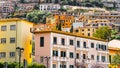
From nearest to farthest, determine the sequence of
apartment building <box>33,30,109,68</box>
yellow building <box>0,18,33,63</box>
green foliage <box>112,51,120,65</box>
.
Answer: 1. apartment building <box>33,30,109,68</box>
2. yellow building <box>0,18,33,63</box>
3. green foliage <box>112,51,120,65</box>

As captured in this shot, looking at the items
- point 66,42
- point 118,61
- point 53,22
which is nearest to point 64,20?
point 53,22

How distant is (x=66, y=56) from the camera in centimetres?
6438

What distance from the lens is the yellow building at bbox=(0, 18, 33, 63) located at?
63.2 metres

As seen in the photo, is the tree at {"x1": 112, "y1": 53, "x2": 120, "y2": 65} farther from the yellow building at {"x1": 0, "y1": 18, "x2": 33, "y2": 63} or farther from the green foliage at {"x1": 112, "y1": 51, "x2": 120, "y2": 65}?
the yellow building at {"x1": 0, "y1": 18, "x2": 33, "y2": 63}

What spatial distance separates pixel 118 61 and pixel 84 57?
10896mm

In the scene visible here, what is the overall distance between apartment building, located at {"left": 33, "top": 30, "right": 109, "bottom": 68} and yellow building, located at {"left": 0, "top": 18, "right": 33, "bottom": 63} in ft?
6.14

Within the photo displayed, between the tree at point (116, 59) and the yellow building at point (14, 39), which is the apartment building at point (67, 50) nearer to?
the yellow building at point (14, 39)

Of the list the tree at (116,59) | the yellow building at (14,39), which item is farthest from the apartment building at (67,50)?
the tree at (116,59)

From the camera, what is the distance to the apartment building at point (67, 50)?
61.7 m

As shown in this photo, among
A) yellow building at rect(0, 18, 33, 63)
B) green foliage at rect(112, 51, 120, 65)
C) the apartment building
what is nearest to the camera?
the apartment building

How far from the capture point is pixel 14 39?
2515 inches

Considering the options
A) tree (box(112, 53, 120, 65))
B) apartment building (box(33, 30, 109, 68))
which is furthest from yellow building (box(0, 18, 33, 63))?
tree (box(112, 53, 120, 65))

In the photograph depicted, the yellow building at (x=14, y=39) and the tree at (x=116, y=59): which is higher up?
the yellow building at (x=14, y=39)

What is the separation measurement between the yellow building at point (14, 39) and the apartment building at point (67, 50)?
187 cm
